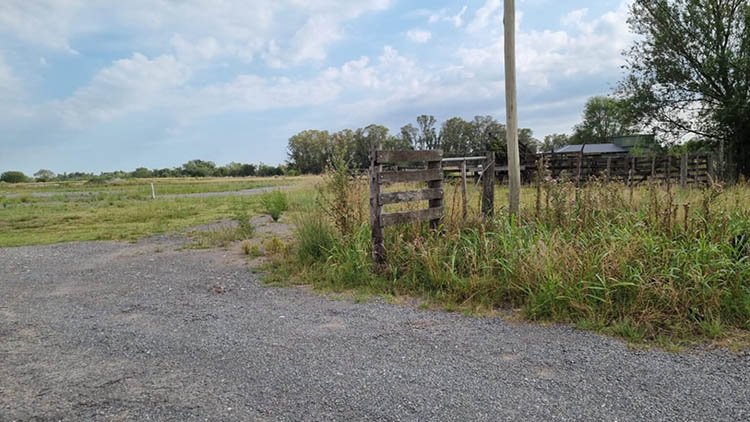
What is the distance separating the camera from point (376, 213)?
220 inches

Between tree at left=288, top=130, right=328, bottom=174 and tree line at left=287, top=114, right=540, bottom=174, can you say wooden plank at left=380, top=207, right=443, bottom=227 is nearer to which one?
tree line at left=287, top=114, right=540, bottom=174

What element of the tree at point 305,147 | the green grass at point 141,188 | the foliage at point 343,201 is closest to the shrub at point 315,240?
the foliage at point 343,201

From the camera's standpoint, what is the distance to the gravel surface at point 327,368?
8.31ft

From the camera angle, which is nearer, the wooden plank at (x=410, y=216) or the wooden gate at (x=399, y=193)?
the wooden gate at (x=399, y=193)

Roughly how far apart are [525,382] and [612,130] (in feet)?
282

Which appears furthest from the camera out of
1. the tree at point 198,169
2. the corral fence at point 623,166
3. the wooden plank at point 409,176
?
the tree at point 198,169

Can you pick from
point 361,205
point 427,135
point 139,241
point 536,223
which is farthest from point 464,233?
point 427,135

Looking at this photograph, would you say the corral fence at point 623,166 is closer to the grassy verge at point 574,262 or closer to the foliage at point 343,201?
the foliage at point 343,201

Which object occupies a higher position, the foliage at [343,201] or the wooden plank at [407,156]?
the wooden plank at [407,156]

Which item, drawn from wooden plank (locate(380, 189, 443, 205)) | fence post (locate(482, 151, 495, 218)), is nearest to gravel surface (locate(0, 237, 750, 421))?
wooden plank (locate(380, 189, 443, 205))

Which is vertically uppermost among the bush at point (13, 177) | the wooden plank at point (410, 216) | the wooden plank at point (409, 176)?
the bush at point (13, 177)

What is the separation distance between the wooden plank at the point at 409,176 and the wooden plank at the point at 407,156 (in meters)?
0.16

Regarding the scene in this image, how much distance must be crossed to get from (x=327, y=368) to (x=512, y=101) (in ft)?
15.7

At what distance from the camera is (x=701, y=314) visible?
147 inches
